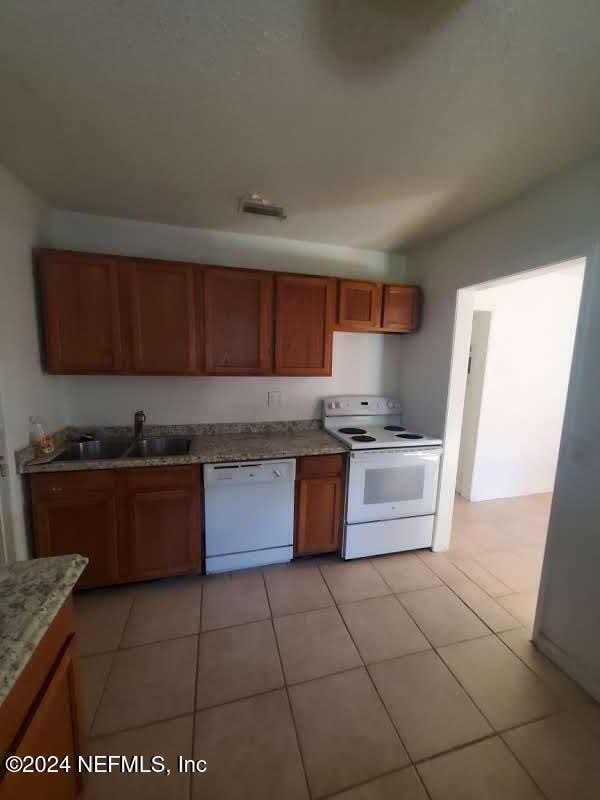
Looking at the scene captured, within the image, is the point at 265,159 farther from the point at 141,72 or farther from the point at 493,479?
the point at 493,479

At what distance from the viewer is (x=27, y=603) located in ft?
2.58

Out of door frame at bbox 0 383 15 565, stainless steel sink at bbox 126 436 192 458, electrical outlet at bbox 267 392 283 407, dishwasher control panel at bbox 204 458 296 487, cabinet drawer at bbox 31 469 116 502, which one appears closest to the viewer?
door frame at bbox 0 383 15 565

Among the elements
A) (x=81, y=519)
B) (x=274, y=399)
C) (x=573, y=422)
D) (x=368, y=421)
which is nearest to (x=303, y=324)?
(x=274, y=399)

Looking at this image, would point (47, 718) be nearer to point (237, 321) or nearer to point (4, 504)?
point (4, 504)

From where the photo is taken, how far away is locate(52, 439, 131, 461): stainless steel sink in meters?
2.20

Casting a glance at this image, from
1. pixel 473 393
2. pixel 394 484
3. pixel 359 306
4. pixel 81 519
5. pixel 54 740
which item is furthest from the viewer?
pixel 473 393

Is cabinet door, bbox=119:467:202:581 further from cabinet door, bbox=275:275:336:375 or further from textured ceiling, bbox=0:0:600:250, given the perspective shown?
textured ceiling, bbox=0:0:600:250

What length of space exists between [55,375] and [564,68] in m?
2.99

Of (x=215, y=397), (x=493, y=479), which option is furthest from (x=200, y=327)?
(x=493, y=479)

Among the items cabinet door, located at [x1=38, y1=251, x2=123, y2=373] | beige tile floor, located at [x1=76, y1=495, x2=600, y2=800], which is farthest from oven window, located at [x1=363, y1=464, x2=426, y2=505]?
cabinet door, located at [x1=38, y1=251, x2=123, y2=373]

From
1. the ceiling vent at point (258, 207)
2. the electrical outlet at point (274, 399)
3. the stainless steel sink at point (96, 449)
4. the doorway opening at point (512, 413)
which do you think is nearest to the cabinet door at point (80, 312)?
the stainless steel sink at point (96, 449)

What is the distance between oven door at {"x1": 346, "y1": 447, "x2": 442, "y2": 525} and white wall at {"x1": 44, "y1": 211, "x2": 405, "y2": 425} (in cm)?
77

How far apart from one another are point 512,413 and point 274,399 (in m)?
2.60

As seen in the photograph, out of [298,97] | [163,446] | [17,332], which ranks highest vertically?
[298,97]
